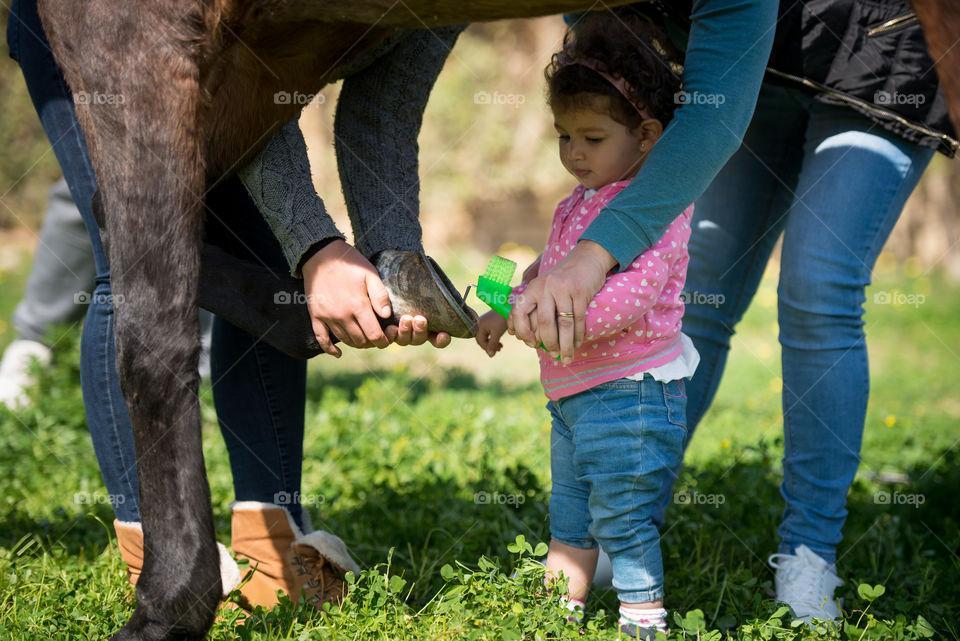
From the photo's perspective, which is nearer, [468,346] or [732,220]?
[732,220]

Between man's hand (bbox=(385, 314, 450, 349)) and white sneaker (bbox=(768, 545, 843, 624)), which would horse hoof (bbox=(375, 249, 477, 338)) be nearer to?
man's hand (bbox=(385, 314, 450, 349))

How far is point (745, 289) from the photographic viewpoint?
2697mm

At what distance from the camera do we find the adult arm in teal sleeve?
1814 mm

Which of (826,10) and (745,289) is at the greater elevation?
(826,10)

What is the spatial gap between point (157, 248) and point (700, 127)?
1144 mm

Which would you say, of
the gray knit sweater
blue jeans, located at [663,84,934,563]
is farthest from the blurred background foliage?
blue jeans, located at [663,84,934,563]

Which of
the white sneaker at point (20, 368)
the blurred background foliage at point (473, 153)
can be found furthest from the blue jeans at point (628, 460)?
the blurred background foliage at point (473, 153)

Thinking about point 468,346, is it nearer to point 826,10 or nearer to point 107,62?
point 826,10

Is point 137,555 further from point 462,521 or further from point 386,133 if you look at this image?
point 386,133

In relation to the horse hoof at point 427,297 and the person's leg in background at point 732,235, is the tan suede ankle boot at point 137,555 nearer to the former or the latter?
the horse hoof at point 427,297

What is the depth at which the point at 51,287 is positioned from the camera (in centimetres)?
441

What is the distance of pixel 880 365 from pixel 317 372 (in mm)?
4127

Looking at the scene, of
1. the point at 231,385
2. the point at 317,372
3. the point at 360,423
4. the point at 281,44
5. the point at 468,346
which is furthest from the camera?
the point at 468,346

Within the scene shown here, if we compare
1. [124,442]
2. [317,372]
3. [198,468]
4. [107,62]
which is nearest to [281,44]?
[107,62]
